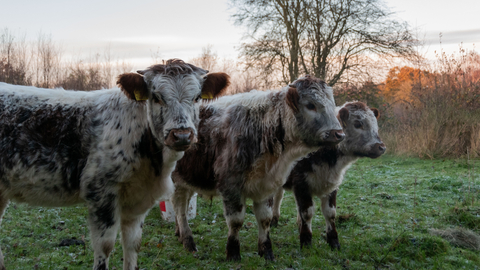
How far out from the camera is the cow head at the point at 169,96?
3238 millimetres

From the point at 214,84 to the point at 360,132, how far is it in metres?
3.03

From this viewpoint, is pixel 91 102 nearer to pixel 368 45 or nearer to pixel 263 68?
pixel 263 68

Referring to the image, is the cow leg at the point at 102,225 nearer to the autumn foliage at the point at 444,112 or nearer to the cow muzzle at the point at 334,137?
the cow muzzle at the point at 334,137

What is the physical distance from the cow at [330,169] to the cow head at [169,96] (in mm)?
2630

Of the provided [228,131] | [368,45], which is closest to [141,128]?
[228,131]

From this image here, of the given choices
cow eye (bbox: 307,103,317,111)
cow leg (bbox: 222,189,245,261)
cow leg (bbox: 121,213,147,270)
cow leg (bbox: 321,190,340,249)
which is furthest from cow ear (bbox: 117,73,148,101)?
cow leg (bbox: 321,190,340,249)

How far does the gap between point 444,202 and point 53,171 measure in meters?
7.33

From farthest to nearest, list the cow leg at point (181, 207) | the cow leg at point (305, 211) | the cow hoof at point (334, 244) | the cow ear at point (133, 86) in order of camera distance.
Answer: the cow leg at point (181, 207) < the cow leg at point (305, 211) < the cow hoof at point (334, 244) < the cow ear at point (133, 86)

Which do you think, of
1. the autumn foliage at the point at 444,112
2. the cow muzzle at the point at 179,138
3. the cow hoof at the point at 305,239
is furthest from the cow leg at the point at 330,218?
the autumn foliage at the point at 444,112

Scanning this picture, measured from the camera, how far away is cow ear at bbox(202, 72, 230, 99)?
3886 millimetres

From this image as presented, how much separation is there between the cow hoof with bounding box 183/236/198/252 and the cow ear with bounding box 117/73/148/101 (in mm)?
2717

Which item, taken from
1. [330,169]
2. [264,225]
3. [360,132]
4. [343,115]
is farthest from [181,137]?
[360,132]

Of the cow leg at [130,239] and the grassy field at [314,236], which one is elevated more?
the cow leg at [130,239]

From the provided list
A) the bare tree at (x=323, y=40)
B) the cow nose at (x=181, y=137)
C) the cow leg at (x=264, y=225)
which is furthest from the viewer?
the bare tree at (x=323, y=40)
